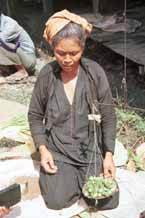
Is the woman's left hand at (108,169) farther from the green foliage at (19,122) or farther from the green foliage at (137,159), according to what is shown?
the green foliage at (19,122)

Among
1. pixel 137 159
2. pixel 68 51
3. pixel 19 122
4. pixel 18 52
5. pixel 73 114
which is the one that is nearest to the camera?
pixel 68 51

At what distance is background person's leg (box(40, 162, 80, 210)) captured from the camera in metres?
3.49

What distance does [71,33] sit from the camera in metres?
3.30

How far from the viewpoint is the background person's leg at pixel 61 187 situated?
11.4ft

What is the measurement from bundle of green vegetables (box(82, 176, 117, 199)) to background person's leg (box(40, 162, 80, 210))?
14 cm

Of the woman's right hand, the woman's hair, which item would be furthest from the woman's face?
the woman's right hand

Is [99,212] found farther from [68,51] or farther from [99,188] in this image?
[68,51]

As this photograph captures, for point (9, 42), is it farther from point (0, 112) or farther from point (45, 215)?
point (45, 215)

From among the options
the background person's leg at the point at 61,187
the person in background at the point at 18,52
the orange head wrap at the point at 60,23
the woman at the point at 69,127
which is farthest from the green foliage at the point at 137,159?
the person in background at the point at 18,52

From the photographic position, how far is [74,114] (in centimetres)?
362

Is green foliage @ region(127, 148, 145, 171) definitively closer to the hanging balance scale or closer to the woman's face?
the hanging balance scale

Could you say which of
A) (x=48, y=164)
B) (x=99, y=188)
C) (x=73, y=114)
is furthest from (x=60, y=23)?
(x=99, y=188)

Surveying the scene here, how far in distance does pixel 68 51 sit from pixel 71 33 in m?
0.11

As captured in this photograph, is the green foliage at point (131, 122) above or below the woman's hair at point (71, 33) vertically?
below
